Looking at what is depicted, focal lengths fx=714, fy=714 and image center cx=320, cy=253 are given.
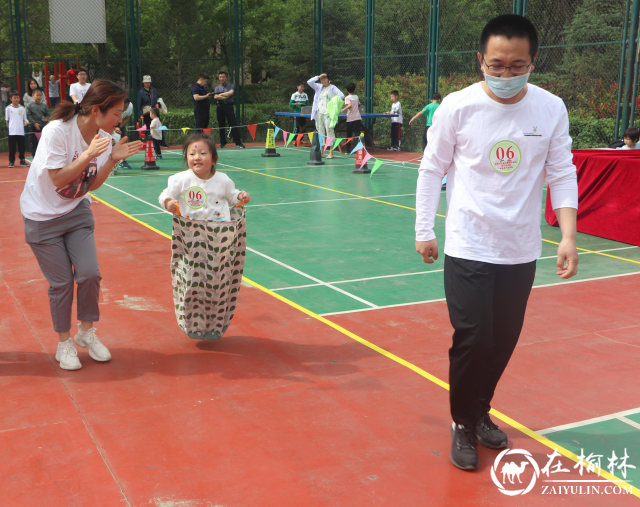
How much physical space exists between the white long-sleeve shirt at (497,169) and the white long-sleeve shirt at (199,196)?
222cm

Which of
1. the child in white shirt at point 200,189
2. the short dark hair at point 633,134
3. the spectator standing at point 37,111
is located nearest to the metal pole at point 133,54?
the spectator standing at point 37,111

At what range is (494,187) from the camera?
3449 millimetres

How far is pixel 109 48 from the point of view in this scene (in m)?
32.7

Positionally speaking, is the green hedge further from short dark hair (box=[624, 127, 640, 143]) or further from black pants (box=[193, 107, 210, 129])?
short dark hair (box=[624, 127, 640, 143])

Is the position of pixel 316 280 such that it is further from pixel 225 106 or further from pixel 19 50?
pixel 19 50

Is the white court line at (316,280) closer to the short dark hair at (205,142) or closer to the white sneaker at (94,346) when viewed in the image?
the short dark hair at (205,142)

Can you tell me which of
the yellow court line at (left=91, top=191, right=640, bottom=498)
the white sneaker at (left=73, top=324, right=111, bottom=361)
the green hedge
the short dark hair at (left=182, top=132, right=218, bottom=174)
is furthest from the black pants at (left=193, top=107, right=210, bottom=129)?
the white sneaker at (left=73, top=324, right=111, bottom=361)

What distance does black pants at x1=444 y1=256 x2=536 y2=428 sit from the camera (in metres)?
3.49

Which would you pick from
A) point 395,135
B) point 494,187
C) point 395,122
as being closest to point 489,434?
point 494,187

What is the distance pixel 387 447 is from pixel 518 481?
72cm

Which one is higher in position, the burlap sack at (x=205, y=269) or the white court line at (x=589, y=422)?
the burlap sack at (x=205, y=269)

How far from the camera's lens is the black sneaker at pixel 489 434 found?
393 centimetres

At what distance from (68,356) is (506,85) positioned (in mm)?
3515

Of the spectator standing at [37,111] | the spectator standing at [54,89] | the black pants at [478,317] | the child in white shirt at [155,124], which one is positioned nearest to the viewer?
the black pants at [478,317]
